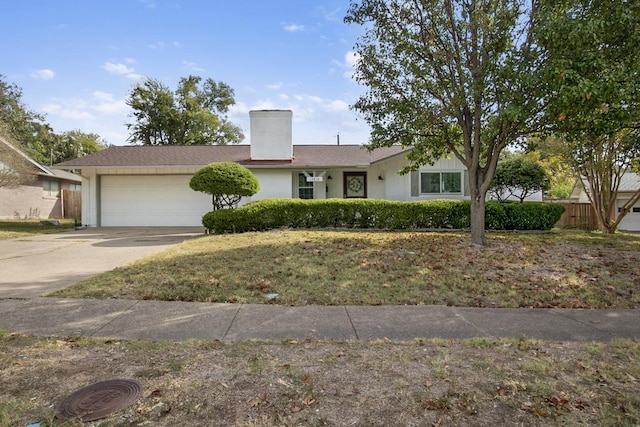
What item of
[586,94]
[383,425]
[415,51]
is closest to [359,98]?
[415,51]

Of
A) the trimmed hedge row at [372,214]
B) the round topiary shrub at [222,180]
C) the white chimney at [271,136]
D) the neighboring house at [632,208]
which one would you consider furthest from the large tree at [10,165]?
the neighboring house at [632,208]

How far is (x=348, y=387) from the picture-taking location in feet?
9.14

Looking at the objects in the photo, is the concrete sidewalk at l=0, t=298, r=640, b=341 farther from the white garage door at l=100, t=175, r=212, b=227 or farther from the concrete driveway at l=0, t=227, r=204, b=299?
the white garage door at l=100, t=175, r=212, b=227

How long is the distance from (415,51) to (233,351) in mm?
8760

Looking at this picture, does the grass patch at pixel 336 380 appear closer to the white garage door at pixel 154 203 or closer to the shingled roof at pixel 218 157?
the shingled roof at pixel 218 157

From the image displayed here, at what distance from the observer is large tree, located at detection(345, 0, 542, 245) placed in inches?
323

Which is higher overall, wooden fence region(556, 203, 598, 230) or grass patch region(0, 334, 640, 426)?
wooden fence region(556, 203, 598, 230)

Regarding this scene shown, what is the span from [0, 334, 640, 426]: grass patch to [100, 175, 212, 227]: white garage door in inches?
539

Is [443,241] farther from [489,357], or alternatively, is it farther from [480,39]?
[489,357]

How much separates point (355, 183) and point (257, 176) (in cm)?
470

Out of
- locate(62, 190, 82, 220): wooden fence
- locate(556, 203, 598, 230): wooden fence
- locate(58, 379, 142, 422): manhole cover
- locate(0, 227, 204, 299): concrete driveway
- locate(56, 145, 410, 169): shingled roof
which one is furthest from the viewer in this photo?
locate(62, 190, 82, 220): wooden fence

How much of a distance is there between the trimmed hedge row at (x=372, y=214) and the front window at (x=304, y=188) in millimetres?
3444

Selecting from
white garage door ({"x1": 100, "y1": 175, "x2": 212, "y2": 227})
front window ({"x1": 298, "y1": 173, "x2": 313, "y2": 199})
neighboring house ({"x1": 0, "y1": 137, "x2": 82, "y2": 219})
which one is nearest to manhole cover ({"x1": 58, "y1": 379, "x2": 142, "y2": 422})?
front window ({"x1": 298, "y1": 173, "x2": 313, "y2": 199})

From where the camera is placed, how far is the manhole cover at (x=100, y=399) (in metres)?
2.41
